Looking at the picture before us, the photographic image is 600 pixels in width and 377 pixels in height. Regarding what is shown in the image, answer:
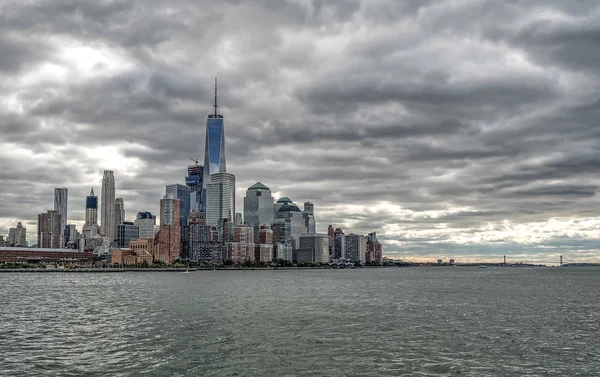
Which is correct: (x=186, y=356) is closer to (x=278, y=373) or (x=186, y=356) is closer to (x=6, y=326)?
(x=278, y=373)

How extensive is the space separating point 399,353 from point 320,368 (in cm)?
957

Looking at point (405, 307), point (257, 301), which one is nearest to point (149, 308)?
point (257, 301)

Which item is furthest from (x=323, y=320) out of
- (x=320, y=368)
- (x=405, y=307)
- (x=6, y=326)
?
(x=6, y=326)

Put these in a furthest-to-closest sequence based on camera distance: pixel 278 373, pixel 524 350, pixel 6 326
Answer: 1. pixel 6 326
2. pixel 524 350
3. pixel 278 373

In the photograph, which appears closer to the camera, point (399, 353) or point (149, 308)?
point (399, 353)

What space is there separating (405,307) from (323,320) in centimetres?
2382

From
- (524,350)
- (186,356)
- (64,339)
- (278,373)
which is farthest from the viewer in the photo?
(64,339)

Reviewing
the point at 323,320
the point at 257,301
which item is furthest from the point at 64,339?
the point at 257,301

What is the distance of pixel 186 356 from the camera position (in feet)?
153

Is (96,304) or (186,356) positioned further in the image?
(96,304)

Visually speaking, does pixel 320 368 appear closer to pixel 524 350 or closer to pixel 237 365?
pixel 237 365

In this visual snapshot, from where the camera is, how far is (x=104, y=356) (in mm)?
47219

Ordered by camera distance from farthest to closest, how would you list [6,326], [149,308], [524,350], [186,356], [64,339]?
[149,308] < [6,326] < [64,339] < [524,350] < [186,356]

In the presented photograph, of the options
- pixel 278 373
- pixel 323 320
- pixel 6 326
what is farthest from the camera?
pixel 323 320
